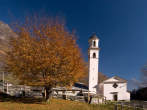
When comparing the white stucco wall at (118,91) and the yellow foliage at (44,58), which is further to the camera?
the white stucco wall at (118,91)

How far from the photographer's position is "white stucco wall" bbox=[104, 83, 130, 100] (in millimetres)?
32312

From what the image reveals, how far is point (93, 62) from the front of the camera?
116ft

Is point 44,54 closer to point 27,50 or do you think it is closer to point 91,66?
point 27,50

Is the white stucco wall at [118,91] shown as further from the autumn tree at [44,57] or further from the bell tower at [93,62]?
the autumn tree at [44,57]

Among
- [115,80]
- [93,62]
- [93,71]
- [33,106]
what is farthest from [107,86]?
[33,106]

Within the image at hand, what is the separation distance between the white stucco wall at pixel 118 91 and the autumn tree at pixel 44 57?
69.9 feet

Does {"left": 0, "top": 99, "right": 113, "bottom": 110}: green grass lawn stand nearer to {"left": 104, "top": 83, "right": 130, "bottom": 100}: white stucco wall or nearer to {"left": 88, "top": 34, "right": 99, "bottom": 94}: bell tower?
{"left": 104, "top": 83, "right": 130, "bottom": 100}: white stucco wall

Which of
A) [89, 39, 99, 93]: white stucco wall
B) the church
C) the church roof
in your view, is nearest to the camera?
the church

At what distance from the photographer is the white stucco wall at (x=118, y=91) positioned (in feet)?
106

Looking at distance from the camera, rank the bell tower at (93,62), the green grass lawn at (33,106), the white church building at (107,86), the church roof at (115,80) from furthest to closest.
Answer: the bell tower at (93,62) < the church roof at (115,80) < the white church building at (107,86) < the green grass lawn at (33,106)

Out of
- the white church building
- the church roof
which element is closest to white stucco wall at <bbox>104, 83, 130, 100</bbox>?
the white church building

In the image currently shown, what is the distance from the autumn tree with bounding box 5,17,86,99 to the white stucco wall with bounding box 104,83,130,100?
839 inches

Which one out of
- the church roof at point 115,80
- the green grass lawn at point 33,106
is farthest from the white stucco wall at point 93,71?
the green grass lawn at point 33,106

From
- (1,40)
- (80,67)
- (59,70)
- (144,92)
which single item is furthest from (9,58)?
(1,40)
